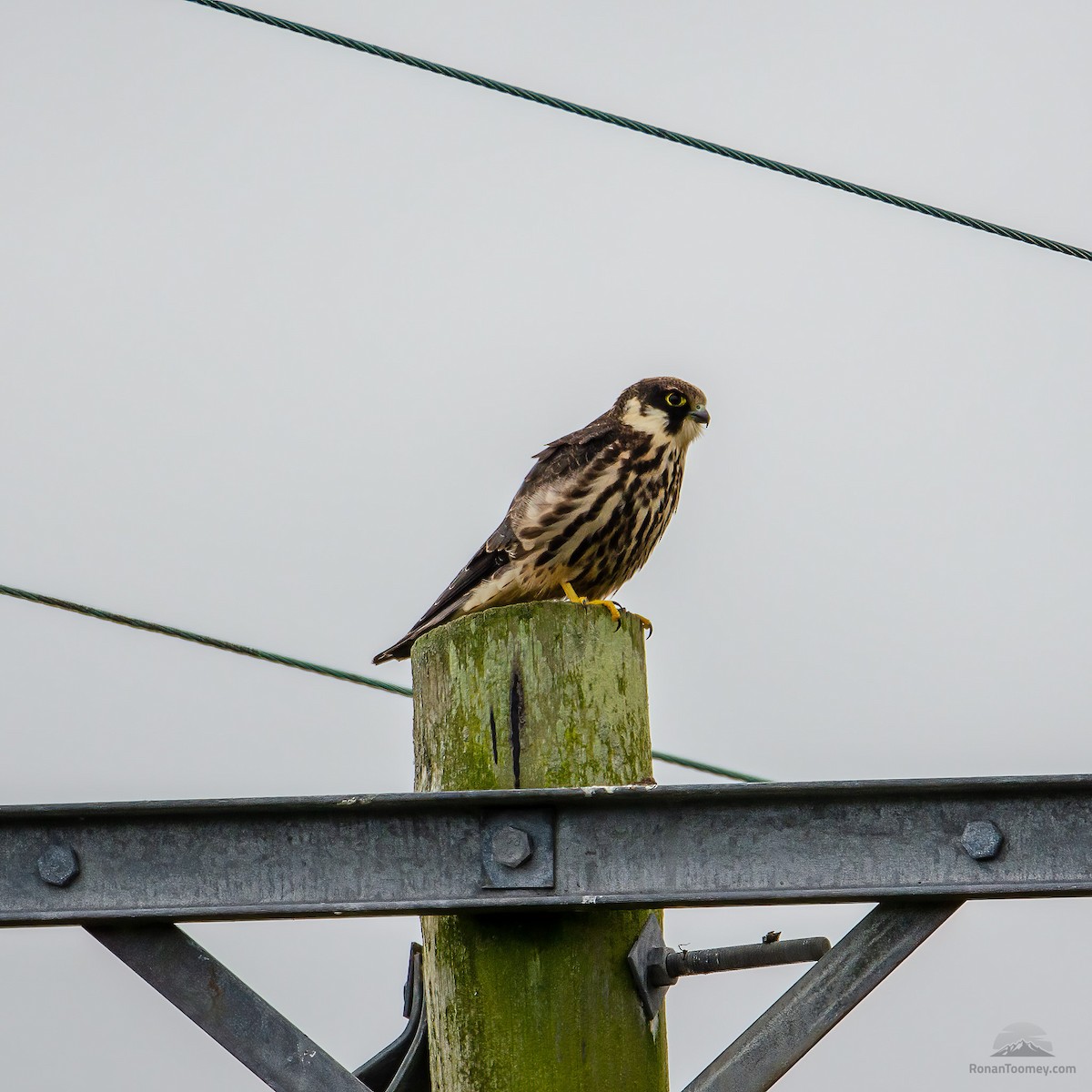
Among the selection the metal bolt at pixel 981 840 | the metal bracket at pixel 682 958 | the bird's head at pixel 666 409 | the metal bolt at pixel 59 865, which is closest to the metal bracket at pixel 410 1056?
the metal bracket at pixel 682 958

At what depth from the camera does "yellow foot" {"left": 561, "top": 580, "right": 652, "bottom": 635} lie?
109 inches

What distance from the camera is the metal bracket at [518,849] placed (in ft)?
8.05

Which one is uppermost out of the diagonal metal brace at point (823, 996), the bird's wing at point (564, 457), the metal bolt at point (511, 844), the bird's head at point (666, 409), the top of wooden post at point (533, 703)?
the bird's head at point (666, 409)

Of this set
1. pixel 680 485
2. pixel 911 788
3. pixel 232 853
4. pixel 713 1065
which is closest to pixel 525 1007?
pixel 713 1065

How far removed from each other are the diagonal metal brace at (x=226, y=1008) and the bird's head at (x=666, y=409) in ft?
9.27

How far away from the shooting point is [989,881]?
94.6 inches

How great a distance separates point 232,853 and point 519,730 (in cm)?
52

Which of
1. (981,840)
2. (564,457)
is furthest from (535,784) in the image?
(564,457)

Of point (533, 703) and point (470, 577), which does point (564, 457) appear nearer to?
point (470, 577)

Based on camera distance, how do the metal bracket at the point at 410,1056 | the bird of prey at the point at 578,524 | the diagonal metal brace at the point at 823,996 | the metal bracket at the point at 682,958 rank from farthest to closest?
1. the bird of prey at the point at 578,524
2. the metal bracket at the point at 410,1056
3. the metal bracket at the point at 682,958
4. the diagonal metal brace at the point at 823,996

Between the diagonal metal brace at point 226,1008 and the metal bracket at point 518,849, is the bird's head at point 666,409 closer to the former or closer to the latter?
the metal bracket at point 518,849

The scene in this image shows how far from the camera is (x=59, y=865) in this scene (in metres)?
2.50

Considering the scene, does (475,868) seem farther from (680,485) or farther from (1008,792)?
(680,485)

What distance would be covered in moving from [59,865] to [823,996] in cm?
123
